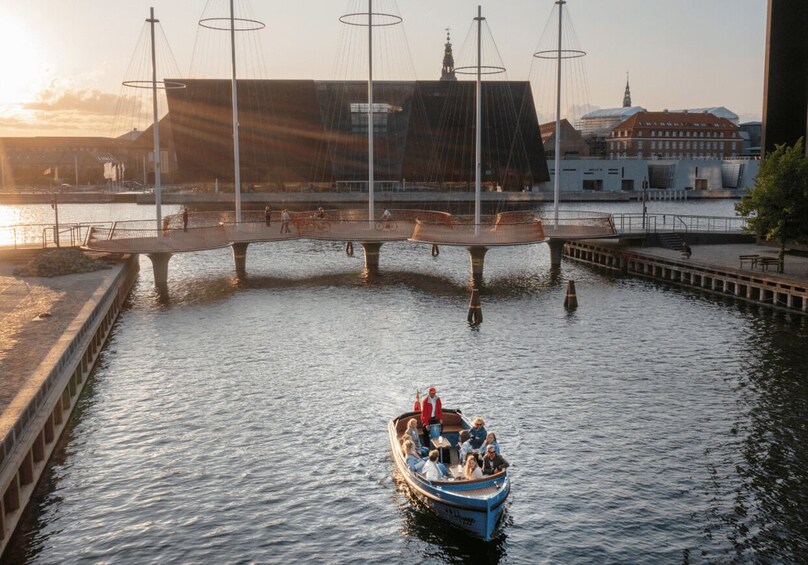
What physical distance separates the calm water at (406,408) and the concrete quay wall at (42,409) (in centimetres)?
65

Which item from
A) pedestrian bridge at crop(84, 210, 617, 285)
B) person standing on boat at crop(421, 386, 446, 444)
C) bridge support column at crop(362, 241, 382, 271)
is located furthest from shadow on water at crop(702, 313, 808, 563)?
bridge support column at crop(362, 241, 382, 271)

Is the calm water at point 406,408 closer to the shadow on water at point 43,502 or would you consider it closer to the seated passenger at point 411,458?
the shadow on water at point 43,502

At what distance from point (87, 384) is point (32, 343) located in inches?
112

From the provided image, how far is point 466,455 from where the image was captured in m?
24.6

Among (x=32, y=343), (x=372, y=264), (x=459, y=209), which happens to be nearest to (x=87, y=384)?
(x=32, y=343)

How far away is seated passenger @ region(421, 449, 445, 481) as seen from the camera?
76.0 feet

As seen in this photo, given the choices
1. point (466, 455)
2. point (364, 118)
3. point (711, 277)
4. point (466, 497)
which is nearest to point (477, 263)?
point (711, 277)

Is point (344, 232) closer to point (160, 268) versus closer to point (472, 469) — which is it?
point (160, 268)

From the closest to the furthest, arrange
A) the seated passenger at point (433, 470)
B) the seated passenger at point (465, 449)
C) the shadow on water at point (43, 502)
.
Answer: the shadow on water at point (43, 502) < the seated passenger at point (433, 470) < the seated passenger at point (465, 449)

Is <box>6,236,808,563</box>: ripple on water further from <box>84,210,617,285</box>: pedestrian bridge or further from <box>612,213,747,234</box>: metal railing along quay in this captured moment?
<box>612,213,747,234</box>: metal railing along quay

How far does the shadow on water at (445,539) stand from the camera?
21.4 metres

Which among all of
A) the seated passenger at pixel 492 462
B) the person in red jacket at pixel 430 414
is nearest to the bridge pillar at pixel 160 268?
the person in red jacket at pixel 430 414

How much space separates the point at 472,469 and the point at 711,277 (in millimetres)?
42355

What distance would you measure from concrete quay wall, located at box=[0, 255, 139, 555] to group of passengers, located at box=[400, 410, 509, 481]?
10443 millimetres
